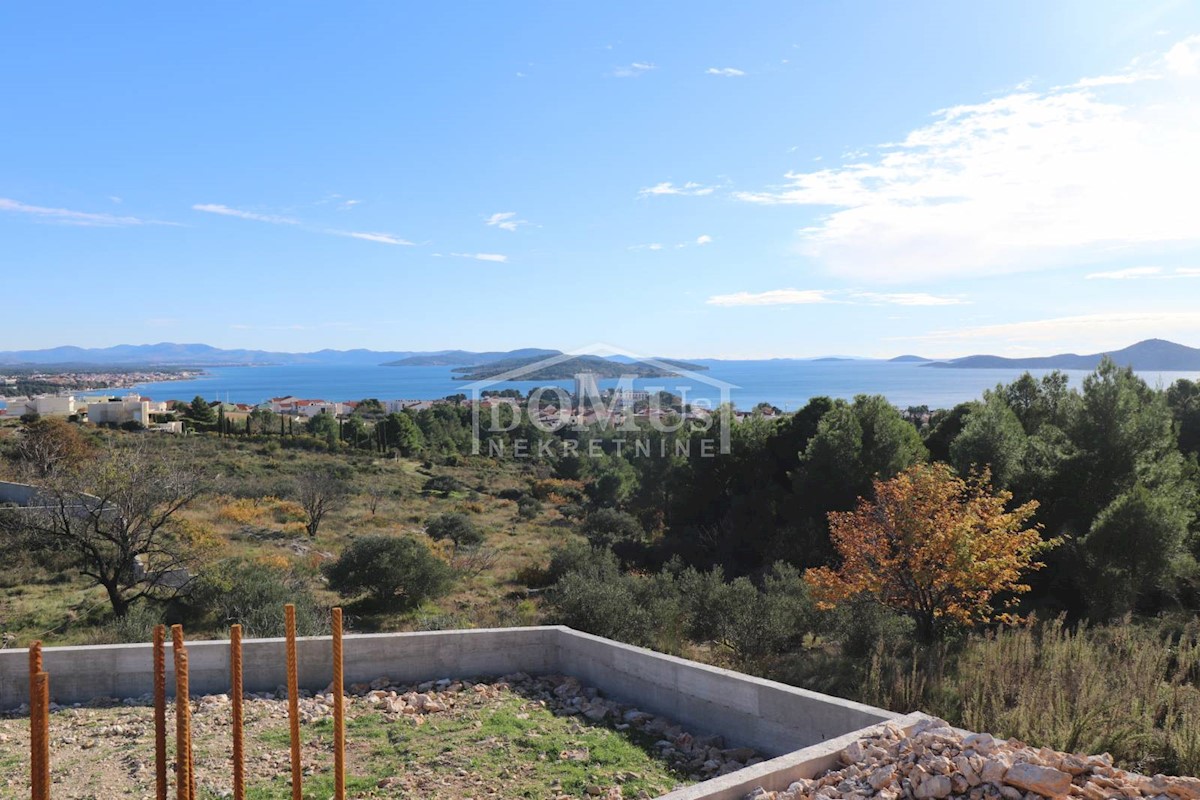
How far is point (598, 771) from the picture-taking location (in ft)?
16.3

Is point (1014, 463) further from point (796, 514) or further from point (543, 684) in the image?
point (543, 684)

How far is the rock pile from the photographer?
3.44m

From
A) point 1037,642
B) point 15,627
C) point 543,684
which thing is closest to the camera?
point 543,684

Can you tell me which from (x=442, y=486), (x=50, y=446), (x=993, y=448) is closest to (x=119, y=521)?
(x=50, y=446)

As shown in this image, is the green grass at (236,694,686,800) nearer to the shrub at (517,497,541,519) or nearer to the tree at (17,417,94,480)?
the tree at (17,417,94,480)

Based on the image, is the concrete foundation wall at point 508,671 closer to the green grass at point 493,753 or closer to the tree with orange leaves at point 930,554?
the green grass at point 493,753

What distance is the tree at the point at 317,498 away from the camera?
761 inches

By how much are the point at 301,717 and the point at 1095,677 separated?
599cm

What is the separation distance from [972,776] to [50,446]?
24.9m

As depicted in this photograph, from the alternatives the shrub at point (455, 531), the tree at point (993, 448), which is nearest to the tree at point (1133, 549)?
the tree at point (993, 448)

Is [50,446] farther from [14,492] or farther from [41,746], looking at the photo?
[41,746]

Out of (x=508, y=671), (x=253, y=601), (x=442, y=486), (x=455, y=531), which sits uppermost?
(x=508, y=671)

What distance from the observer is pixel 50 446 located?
21.3 m

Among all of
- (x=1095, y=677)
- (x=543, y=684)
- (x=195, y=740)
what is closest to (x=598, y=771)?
(x=543, y=684)
